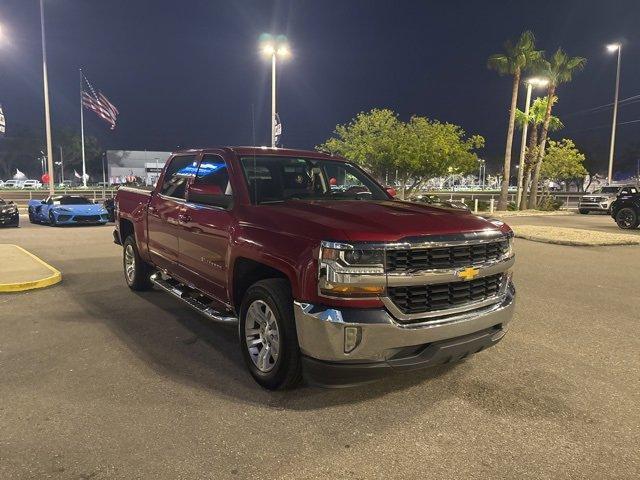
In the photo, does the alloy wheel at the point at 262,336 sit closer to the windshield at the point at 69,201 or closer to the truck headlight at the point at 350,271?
the truck headlight at the point at 350,271

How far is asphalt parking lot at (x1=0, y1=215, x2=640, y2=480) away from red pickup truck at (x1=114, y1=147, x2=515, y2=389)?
14.8 inches

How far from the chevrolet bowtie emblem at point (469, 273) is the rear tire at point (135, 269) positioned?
4706mm

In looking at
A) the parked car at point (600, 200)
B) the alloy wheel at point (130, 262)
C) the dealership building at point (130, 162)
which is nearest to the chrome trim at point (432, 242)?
the alloy wheel at point (130, 262)

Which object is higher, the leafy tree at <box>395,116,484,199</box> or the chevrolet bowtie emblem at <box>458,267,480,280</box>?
the leafy tree at <box>395,116,484,199</box>

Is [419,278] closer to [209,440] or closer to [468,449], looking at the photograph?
[468,449]

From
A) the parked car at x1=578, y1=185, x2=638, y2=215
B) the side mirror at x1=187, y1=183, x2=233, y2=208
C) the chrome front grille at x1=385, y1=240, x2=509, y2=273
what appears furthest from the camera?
the parked car at x1=578, y1=185, x2=638, y2=215

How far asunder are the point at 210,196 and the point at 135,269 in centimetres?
312

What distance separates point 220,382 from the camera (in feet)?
13.3

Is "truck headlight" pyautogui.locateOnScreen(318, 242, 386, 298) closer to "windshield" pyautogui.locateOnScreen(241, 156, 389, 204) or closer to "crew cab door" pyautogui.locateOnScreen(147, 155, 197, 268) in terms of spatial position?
"windshield" pyautogui.locateOnScreen(241, 156, 389, 204)

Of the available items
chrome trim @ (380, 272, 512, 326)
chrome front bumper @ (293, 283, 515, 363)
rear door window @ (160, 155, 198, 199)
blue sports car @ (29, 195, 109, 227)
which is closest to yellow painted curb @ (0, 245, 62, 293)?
rear door window @ (160, 155, 198, 199)

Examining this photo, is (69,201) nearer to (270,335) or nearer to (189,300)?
(189,300)

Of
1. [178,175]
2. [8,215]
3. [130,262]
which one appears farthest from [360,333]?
[8,215]

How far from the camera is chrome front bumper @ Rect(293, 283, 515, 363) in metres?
3.24

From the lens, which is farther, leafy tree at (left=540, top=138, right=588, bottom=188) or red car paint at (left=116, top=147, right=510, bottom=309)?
leafy tree at (left=540, top=138, right=588, bottom=188)
